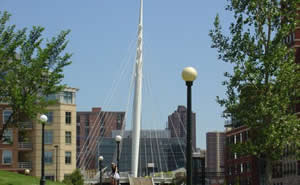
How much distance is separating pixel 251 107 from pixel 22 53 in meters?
17.7

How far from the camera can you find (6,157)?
93500mm

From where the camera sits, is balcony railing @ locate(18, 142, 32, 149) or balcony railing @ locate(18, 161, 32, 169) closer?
→ balcony railing @ locate(18, 161, 32, 169)

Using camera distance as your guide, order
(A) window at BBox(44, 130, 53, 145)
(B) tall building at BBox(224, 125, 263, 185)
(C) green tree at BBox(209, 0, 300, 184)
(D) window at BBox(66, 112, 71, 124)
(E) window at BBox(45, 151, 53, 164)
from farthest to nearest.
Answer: (B) tall building at BBox(224, 125, 263, 185) → (D) window at BBox(66, 112, 71, 124) → (A) window at BBox(44, 130, 53, 145) → (E) window at BBox(45, 151, 53, 164) → (C) green tree at BBox(209, 0, 300, 184)

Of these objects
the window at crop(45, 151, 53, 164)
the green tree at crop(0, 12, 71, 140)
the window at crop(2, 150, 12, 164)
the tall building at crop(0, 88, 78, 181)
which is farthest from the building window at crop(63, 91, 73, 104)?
the green tree at crop(0, 12, 71, 140)

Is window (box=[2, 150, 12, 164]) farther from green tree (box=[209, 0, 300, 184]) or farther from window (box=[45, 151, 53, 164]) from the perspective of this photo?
green tree (box=[209, 0, 300, 184])

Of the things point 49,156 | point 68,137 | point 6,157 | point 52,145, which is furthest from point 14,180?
point 68,137

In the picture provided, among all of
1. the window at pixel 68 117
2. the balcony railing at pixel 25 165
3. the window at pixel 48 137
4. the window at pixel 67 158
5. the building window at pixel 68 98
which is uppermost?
the building window at pixel 68 98

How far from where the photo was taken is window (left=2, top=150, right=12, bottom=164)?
93.2 meters

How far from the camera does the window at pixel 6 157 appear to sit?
9321 centimetres

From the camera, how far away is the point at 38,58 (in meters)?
46.8

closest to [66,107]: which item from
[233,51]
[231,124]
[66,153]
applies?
[66,153]

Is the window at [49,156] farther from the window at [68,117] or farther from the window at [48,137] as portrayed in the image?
the window at [68,117]

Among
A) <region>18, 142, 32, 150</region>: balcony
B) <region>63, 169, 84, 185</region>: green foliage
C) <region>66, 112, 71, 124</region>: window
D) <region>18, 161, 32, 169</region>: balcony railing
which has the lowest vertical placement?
<region>63, 169, 84, 185</region>: green foliage

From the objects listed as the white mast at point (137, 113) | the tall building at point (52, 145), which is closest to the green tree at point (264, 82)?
the white mast at point (137, 113)
